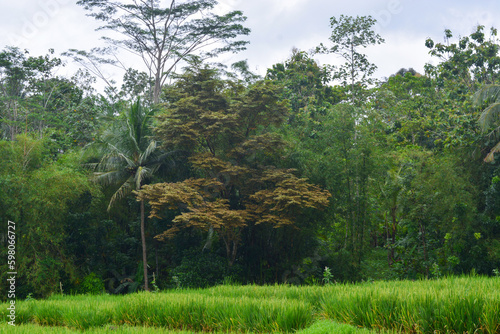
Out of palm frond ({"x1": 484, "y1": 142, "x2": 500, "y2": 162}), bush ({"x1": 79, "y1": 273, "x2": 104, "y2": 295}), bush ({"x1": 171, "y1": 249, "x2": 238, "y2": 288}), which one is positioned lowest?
bush ({"x1": 79, "y1": 273, "x2": 104, "y2": 295})

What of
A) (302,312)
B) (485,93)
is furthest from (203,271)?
(485,93)

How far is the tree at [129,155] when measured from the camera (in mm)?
19314

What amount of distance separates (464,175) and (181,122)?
36.1 feet

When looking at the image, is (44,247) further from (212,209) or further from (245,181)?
(245,181)

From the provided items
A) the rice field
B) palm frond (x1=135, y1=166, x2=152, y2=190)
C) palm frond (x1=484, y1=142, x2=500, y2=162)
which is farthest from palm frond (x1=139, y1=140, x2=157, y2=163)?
palm frond (x1=484, y1=142, x2=500, y2=162)

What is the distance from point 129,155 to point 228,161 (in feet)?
14.9

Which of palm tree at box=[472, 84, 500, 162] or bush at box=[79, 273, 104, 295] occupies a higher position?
palm tree at box=[472, 84, 500, 162]

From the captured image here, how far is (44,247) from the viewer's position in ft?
58.2

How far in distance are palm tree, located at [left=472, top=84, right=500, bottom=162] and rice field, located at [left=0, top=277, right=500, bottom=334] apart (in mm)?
8193

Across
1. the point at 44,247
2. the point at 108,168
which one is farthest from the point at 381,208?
the point at 44,247

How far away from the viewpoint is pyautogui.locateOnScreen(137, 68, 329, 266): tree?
55.3 ft

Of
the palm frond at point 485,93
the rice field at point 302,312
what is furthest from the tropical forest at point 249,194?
the rice field at point 302,312

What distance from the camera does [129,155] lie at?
65.2 ft

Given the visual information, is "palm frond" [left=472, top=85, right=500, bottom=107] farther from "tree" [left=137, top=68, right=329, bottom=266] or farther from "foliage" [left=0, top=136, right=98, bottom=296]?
"foliage" [left=0, top=136, right=98, bottom=296]
